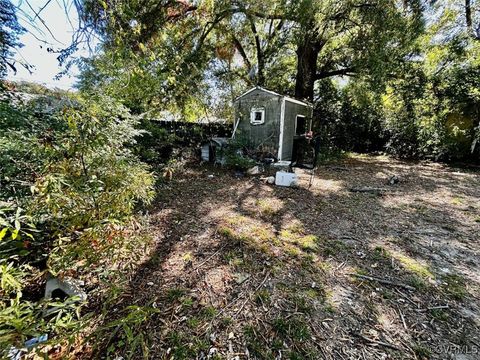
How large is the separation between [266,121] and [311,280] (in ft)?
19.2

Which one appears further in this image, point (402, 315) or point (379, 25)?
point (379, 25)

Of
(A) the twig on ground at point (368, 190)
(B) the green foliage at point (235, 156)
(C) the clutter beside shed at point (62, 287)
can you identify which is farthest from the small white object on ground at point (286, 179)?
(C) the clutter beside shed at point (62, 287)

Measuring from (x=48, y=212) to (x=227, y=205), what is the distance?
248cm

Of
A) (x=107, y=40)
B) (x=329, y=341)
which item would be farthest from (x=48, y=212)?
(x=329, y=341)

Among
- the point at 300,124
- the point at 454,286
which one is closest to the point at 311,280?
the point at 454,286

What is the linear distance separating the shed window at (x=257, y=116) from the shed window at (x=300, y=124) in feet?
5.11

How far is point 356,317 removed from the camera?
1.74 meters

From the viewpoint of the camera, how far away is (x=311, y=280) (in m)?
2.11

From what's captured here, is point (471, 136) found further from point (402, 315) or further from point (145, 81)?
point (145, 81)

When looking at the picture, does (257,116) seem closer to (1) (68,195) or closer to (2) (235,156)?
(2) (235,156)

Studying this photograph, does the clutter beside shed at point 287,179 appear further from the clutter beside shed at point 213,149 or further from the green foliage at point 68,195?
the green foliage at point 68,195

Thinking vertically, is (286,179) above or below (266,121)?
below

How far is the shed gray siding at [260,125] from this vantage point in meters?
7.14

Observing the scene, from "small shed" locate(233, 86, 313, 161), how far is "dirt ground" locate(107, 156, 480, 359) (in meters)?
3.55
